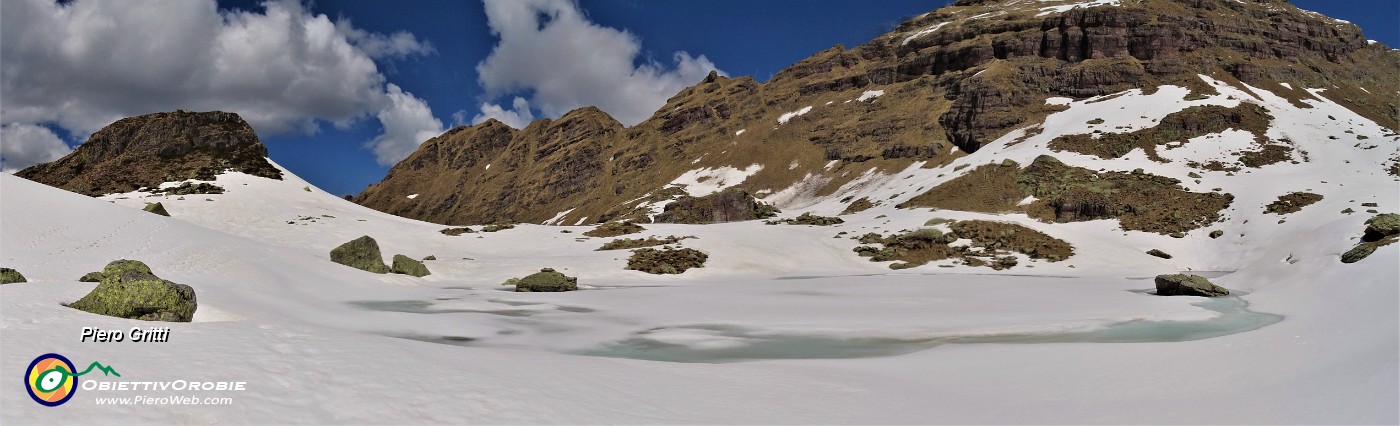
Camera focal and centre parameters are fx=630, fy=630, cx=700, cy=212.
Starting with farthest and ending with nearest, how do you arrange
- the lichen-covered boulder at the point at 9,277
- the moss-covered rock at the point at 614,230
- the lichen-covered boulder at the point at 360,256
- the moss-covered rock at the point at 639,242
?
1. the moss-covered rock at the point at 614,230
2. the moss-covered rock at the point at 639,242
3. the lichen-covered boulder at the point at 360,256
4. the lichen-covered boulder at the point at 9,277

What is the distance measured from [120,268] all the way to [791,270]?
28.9 meters

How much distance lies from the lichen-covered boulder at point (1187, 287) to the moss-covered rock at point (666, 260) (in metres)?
20.2

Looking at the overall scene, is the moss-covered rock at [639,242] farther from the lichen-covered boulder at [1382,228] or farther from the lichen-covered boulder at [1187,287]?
the lichen-covered boulder at [1382,228]

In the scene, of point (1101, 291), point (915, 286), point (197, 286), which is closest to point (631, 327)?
point (197, 286)

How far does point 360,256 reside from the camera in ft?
84.3

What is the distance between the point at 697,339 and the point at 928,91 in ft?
368

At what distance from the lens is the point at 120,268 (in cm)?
1084

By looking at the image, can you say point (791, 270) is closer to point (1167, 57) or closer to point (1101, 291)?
point (1101, 291)

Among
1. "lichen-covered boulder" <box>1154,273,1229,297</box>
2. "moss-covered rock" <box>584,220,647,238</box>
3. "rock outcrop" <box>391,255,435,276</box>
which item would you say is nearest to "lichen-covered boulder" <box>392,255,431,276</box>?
"rock outcrop" <box>391,255,435,276</box>

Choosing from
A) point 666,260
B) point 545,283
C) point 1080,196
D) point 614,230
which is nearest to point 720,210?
point 614,230

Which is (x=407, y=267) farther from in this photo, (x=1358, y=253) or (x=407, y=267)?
(x=1358, y=253)

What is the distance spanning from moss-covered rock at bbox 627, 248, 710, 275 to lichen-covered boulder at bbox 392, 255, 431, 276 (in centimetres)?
1006

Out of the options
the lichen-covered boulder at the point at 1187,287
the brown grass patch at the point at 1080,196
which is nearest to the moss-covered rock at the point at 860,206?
the brown grass patch at the point at 1080,196

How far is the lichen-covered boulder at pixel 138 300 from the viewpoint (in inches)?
335
